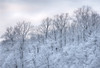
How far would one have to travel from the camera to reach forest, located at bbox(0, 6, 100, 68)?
3216cm

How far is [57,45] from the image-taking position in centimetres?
4603

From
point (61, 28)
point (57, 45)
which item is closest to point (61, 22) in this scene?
point (61, 28)

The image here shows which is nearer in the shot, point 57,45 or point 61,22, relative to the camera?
point 57,45

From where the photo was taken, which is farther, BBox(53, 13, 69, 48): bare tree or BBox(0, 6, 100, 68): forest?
BBox(53, 13, 69, 48): bare tree

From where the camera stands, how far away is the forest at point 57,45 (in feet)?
Answer: 105

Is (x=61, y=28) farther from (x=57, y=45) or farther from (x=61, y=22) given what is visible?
(x=57, y=45)

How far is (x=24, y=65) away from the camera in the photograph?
138 feet

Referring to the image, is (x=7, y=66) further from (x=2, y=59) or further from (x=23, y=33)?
(x=23, y=33)

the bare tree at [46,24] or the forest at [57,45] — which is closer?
the forest at [57,45]

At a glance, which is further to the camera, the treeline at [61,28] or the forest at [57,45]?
the treeline at [61,28]

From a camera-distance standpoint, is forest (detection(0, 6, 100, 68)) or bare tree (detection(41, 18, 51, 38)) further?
bare tree (detection(41, 18, 51, 38))

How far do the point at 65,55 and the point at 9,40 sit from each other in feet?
77.7

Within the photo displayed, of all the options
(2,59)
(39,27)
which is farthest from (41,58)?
(39,27)

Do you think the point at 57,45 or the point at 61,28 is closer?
the point at 57,45
